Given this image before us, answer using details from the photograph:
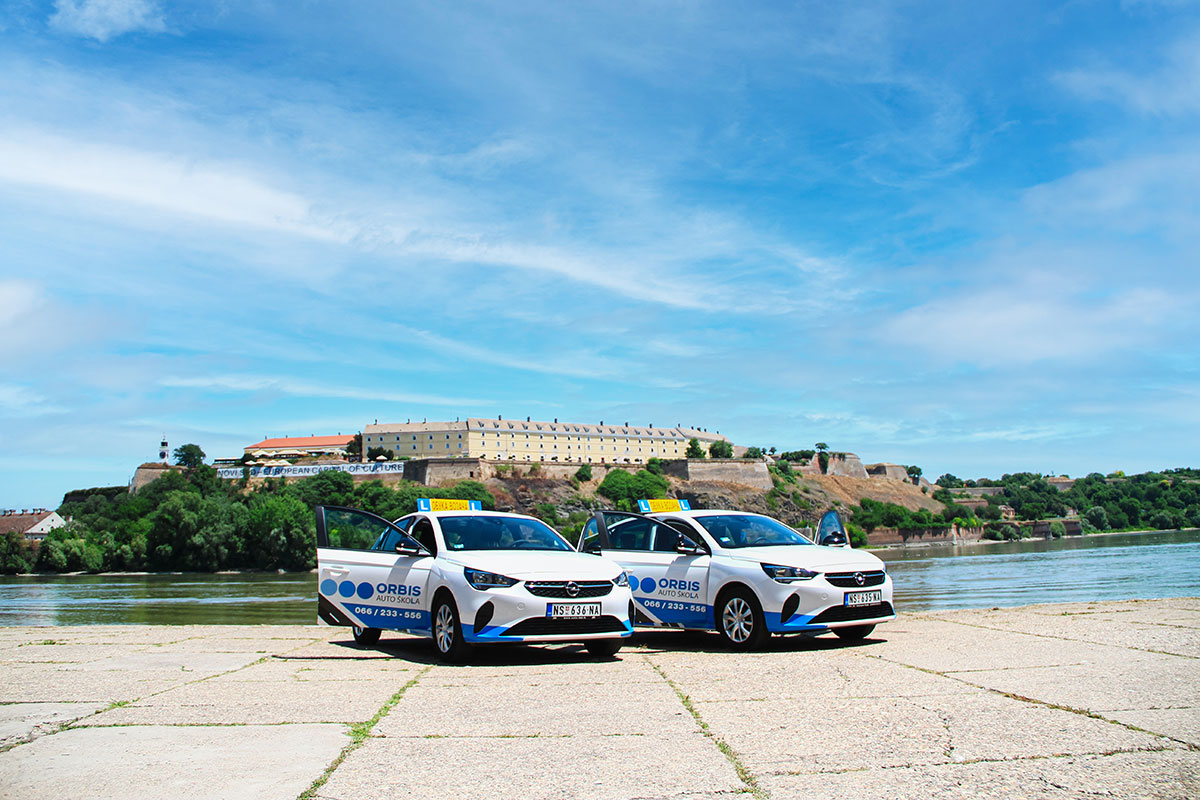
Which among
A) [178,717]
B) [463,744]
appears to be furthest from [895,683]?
[178,717]

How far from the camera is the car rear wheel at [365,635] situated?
10.3 metres

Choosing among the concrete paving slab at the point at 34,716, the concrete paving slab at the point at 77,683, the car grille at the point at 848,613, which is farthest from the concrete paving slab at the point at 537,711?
the car grille at the point at 848,613

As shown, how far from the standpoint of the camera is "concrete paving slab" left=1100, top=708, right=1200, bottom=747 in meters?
4.69

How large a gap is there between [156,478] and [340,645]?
123 metres

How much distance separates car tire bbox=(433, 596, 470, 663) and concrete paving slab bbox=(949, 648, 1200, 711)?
4.18 meters

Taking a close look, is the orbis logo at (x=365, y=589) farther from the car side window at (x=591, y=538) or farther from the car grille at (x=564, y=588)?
the car side window at (x=591, y=538)

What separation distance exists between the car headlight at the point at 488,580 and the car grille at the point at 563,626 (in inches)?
14.4

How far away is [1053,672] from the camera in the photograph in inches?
271

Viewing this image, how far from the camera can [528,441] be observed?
165 metres

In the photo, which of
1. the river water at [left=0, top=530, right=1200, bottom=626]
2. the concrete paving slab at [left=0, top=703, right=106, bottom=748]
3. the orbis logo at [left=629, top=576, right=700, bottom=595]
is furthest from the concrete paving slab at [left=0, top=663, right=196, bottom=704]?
the river water at [left=0, top=530, right=1200, bottom=626]

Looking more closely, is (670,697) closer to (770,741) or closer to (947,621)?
(770,741)

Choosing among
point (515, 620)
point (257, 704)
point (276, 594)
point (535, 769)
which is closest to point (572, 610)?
point (515, 620)

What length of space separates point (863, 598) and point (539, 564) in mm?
3278

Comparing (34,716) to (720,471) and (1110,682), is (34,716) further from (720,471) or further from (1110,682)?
(720,471)
